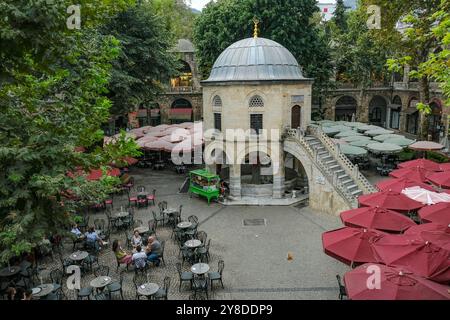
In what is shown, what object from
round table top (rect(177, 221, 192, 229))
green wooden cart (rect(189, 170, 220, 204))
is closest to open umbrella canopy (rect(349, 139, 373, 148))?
green wooden cart (rect(189, 170, 220, 204))

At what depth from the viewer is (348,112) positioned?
57.3m

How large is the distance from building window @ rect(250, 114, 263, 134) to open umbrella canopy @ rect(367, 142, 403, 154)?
433 inches

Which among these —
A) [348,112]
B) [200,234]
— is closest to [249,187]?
[200,234]

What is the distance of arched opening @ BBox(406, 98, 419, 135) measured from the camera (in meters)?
49.9

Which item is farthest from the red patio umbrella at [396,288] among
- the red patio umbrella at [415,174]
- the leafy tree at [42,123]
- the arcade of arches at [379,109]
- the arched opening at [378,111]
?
the arched opening at [378,111]

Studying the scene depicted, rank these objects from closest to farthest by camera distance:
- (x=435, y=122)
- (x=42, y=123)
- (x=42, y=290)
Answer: (x=42, y=123)
(x=42, y=290)
(x=435, y=122)

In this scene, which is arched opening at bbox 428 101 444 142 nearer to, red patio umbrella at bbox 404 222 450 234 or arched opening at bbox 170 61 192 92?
red patio umbrella at bbox 404 222 450 234

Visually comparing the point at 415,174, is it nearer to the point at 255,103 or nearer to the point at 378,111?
the point at 255,103

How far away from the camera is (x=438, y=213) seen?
16328 millimetres

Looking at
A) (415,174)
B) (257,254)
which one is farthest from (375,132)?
(257,254)

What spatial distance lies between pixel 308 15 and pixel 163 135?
18.3 metres

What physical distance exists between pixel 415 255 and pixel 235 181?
623 inches

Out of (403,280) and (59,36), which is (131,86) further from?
(403,280)

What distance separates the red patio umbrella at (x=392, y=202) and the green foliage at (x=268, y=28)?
68.5ft
